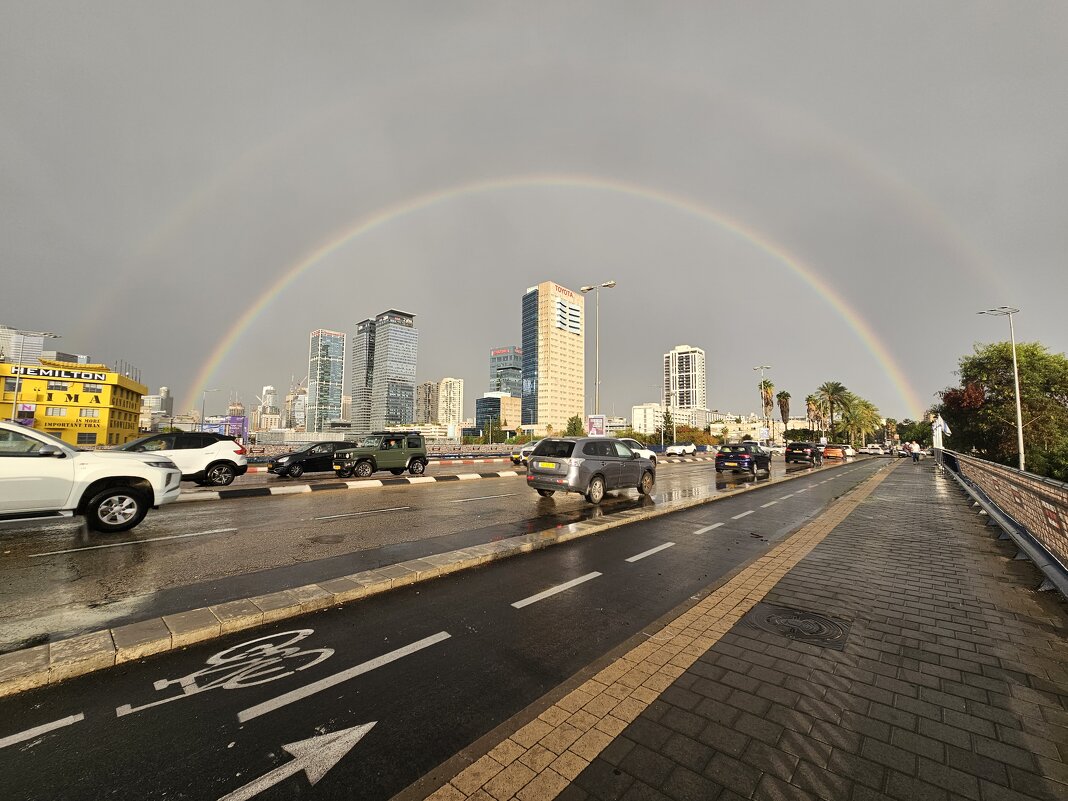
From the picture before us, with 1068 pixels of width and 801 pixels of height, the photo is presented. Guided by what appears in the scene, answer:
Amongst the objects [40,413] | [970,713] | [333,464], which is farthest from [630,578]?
[40,413]

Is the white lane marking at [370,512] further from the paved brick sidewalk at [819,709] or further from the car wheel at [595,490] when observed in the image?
the paved brick sidewalk at [819,709]

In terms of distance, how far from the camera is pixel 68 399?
71938 mm

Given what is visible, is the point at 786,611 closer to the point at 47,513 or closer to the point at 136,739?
the point at 136,739

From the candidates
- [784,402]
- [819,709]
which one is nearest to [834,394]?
[784,402]

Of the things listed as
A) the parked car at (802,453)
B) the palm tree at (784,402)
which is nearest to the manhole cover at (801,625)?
the parked car at (802,453)

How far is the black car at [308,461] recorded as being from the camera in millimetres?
19172

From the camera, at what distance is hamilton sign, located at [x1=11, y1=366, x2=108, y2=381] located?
6844 centimetres

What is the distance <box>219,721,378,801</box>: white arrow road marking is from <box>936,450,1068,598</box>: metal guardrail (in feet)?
25.3

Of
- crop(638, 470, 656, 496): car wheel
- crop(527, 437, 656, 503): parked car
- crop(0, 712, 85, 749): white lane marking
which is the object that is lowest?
crop(0, 712, 85, 749): white lane marking

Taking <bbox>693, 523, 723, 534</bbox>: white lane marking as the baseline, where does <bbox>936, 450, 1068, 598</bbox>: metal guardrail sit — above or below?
above

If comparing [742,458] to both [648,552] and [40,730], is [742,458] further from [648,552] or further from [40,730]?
[40,730]

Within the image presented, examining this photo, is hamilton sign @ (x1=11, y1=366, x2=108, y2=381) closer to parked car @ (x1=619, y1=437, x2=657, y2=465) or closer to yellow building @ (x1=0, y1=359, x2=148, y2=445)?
yellow building @ (x1=0, y1=359, x2=148, y2=445)

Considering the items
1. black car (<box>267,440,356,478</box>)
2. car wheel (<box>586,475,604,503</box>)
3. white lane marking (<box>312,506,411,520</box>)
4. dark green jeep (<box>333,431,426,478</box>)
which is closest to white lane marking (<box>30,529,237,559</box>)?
white lane marking (<box>312,506,411,520</box>)

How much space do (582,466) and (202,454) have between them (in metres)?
13.1
